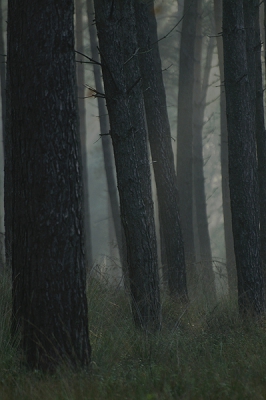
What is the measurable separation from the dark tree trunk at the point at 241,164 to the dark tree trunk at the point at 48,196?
442 cm

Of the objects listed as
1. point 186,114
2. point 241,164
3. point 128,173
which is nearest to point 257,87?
point 241,164

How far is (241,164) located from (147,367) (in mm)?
4593

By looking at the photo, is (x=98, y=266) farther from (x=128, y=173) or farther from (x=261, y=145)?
(x=261, y=145)

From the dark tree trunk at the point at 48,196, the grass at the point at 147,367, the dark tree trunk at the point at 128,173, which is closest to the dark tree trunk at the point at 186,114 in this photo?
the dark tree trunk at the point at 128,173

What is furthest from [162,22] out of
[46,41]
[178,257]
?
[46,41]

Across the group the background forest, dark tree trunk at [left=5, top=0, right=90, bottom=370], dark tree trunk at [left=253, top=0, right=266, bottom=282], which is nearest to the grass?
the background forest

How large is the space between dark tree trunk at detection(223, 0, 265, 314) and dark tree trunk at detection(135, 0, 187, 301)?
1.82 meters

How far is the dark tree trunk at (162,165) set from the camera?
10959mm

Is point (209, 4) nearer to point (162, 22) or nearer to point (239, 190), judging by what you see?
point (162, 22)

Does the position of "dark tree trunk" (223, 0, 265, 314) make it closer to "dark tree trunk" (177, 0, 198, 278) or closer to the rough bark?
the rough bark

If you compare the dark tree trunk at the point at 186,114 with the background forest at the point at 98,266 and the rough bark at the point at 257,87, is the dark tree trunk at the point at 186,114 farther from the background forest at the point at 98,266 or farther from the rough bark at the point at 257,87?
the background forest at the point at 98,266

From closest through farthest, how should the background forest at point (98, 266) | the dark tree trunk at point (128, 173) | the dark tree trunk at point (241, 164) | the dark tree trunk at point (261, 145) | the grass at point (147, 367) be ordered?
the grass at point (147, 367), the background forest at point (98, 266), the dark tree trunk at point (128, 173), the dark tree trunk at point (241, 164), the dark tree trunk at point (261, 145)

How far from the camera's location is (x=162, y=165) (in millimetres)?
11508

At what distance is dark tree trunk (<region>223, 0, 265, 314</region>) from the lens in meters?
9.36
